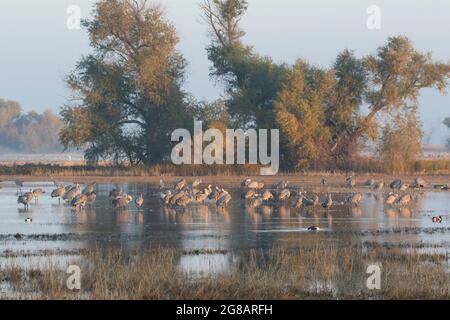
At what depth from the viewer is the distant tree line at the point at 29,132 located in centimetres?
15938

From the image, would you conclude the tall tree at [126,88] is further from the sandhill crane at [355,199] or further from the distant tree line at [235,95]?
the sandhill crane at [355,199]

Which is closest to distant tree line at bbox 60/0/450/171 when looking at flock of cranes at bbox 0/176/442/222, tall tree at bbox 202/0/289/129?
tall tree at bbox 202/0/289/129

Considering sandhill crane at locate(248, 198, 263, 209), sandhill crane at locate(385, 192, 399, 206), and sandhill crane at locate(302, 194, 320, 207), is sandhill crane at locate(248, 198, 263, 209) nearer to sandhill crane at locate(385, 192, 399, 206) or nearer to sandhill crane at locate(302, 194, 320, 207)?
sandhill crane at locate(302, 194, 320, 207)

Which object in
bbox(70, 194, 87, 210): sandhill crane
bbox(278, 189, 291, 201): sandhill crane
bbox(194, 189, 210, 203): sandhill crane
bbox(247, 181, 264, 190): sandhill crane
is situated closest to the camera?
bbox(70, 194, 87, 210): sandhill crane

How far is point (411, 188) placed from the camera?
4406 cm

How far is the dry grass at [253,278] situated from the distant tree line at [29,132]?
139 meters

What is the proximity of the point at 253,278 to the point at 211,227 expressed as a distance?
419 inches

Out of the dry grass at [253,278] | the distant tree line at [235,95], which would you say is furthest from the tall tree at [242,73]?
the dry grass at [253,278]

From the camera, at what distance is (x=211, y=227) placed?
26.9 metres

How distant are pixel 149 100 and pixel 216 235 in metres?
34.6

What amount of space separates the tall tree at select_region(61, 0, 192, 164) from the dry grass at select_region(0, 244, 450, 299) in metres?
37.8

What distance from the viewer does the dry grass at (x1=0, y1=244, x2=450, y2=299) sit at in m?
15.7
